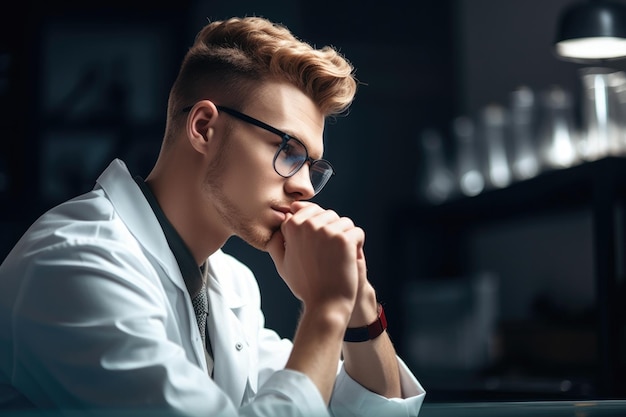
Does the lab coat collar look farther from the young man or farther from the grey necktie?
the grey necktie

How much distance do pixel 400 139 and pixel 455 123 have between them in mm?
274

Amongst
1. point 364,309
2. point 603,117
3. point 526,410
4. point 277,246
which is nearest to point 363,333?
point 364,309

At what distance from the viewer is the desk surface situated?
2.64 feet

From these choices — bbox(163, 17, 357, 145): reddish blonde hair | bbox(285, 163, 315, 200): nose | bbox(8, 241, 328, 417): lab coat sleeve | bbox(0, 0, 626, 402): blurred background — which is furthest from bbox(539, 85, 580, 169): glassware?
bbox(8, 241, 328, 417): lab coat sleeve

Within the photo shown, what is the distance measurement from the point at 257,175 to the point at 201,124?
141 millimetres

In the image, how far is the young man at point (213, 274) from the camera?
41.4 inches

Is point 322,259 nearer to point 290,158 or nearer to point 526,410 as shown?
point 290,158

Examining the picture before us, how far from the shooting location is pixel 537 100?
128 inches

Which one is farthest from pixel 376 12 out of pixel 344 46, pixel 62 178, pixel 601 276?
pixel 601 276

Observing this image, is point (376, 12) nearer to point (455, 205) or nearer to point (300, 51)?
point (455, 205)

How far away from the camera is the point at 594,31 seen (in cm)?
261

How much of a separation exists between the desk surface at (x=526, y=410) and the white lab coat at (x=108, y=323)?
0.23 metres

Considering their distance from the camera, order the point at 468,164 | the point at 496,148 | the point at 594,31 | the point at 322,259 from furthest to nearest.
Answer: the point at 468,164, the point at 496,148, the point at 594,31, the point at 322,259

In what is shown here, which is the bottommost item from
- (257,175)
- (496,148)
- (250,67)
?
(496,148)
